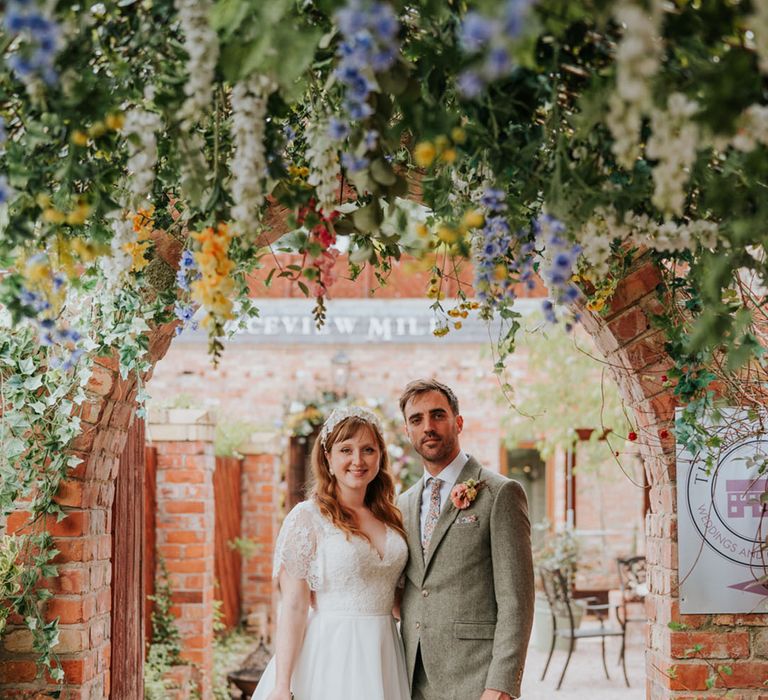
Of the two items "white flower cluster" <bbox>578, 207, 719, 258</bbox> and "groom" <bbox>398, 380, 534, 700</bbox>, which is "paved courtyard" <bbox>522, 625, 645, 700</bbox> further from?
"white flower cluster" <bbox>578, 207, 719, 258</bbox>

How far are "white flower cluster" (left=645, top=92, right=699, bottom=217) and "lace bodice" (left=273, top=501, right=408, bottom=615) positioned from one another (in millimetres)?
2319

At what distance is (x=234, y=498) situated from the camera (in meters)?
8.52

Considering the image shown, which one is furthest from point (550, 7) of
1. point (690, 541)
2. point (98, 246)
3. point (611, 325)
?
point (690, 541)

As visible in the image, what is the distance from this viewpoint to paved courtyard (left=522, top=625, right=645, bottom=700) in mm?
7324

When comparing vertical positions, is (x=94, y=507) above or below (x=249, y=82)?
below

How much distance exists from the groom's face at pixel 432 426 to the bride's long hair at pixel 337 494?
23cm

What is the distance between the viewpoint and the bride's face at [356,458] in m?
3.51

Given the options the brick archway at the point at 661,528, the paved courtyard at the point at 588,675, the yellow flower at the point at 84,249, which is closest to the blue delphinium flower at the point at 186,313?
the yellow flower at the point at 84,249

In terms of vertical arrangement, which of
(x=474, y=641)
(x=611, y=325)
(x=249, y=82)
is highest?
(x=249, y=82)

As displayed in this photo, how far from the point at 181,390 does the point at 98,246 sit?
357 inches

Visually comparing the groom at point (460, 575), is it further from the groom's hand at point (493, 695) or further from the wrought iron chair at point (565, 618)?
the wrought iron chair at point (565, 618)

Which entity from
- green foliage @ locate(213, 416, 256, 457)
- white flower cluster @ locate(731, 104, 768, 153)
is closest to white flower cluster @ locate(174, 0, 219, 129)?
white flower cluster @ locate(731, 104, 768, 153)

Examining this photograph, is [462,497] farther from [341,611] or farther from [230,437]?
[230,437]

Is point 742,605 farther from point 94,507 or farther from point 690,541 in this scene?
point 94,507
